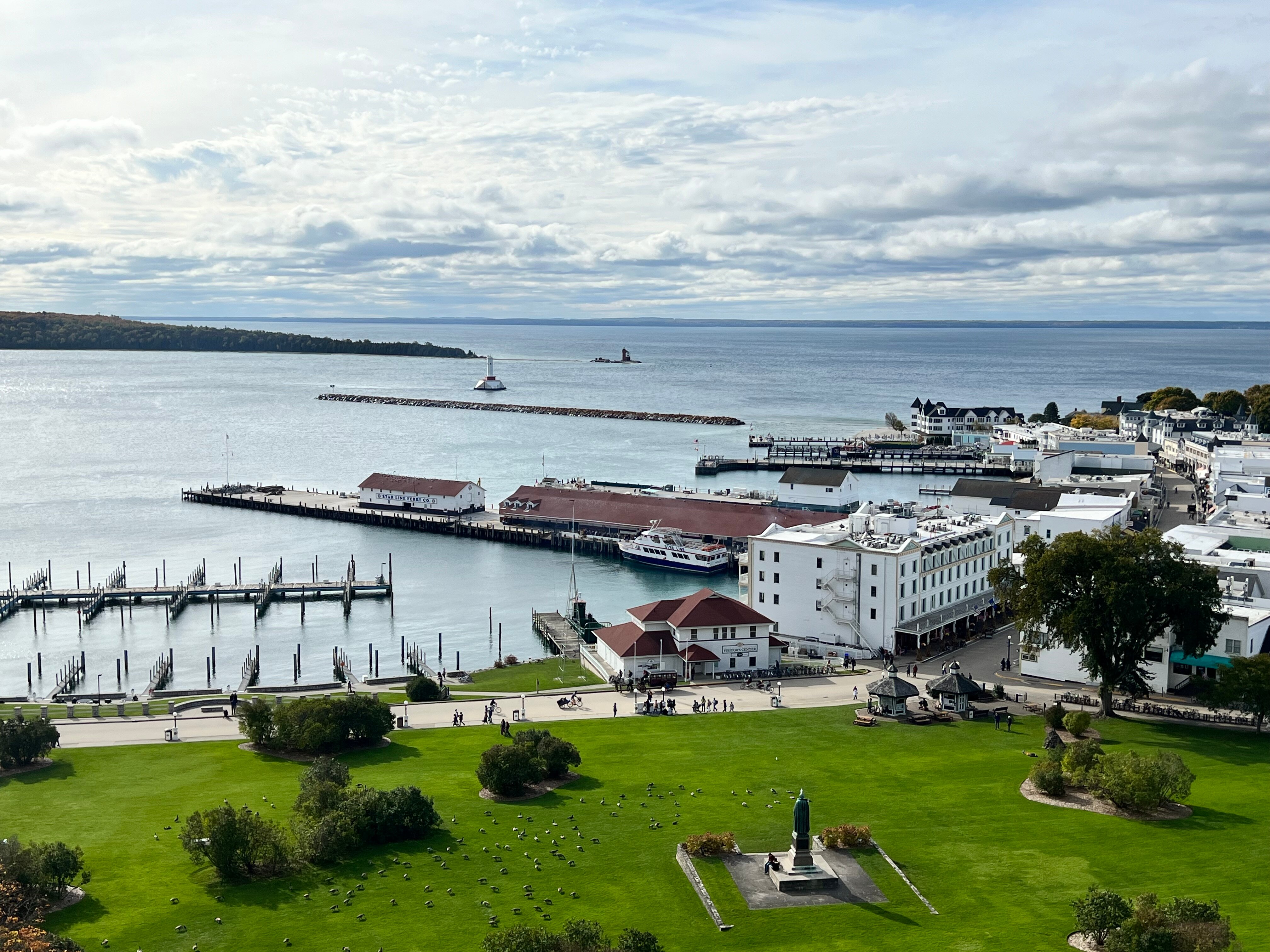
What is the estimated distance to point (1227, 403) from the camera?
166375 millimetres

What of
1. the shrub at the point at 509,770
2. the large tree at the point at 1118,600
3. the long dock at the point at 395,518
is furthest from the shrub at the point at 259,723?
the long dock at the point at 395,518

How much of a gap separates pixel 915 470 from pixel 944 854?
11816cm

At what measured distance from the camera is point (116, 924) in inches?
1193

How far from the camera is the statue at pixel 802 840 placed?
33.2 m

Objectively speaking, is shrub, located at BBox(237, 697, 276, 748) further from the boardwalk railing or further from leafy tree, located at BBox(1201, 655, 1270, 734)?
the boardwalk railing

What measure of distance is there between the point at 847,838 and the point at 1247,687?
20.9 m

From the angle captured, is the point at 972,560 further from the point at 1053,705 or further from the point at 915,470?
the point at 915,470

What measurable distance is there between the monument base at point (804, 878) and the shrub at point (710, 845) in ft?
5.21

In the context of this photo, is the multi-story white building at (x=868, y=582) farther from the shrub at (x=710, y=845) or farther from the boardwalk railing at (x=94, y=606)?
the boardwalk railing at (x=94, y=606)

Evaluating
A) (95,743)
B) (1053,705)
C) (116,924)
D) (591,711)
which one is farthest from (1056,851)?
(95,743)

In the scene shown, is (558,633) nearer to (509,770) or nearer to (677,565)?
(677,565)

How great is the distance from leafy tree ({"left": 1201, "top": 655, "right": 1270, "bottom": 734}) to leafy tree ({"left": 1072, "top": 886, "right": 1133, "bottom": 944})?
20.6m

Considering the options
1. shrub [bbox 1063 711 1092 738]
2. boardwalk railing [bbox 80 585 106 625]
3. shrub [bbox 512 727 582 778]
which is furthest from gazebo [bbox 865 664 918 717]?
boardwalk railing [bbox 80 585 106 625]

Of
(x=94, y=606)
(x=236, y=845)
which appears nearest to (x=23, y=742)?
(x=236, y=845)
